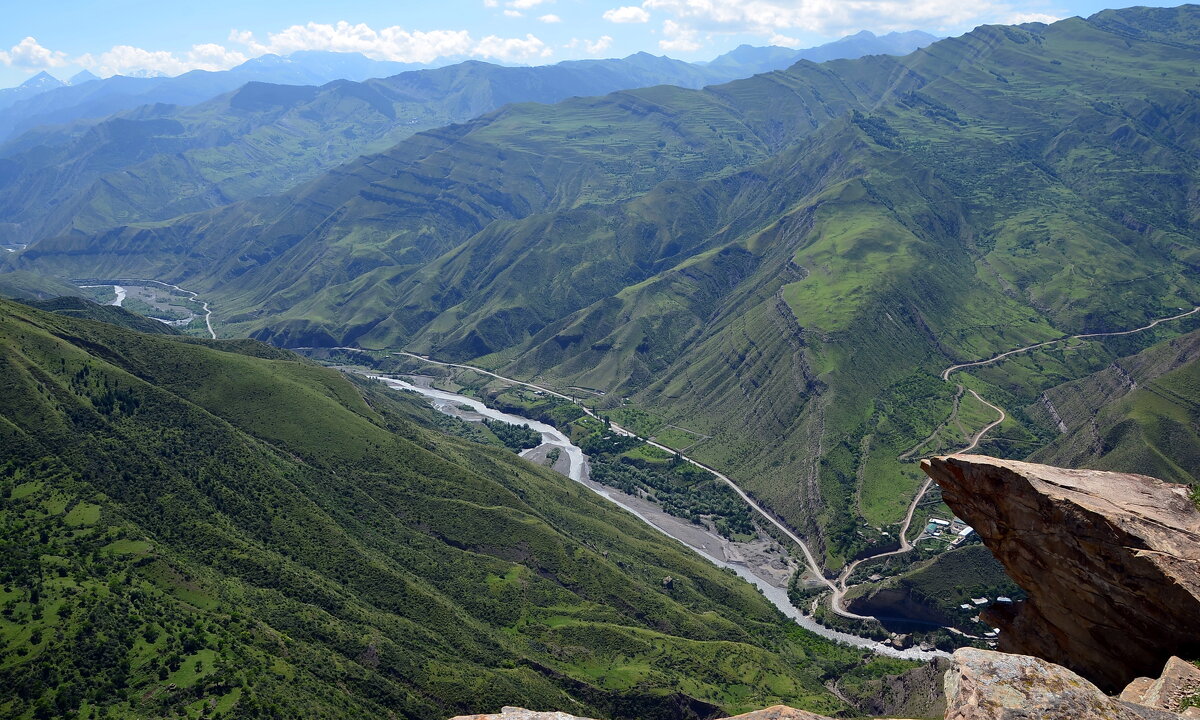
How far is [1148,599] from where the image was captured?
3869 cm

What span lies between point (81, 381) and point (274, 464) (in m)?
42.3

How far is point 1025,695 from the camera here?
3081cm

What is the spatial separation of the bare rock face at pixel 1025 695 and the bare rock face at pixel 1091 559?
31.7ft

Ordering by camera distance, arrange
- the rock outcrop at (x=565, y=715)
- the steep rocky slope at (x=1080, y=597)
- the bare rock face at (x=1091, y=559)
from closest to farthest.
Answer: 1. the steep rocky slope at (x=1080, y=597)
2. the rock outcrop at (x=565, y=715)
3. the bare rock face at (x=1091, y=559)

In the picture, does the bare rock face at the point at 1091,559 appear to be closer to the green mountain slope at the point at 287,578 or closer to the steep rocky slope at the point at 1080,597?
the steep rocky slope at the point at 1080,597

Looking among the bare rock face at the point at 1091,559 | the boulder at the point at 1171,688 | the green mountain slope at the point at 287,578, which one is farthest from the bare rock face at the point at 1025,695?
the green mountain slope at the point at 287,578

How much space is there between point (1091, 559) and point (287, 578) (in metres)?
128

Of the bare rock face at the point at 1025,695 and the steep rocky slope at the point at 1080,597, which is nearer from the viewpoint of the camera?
the bare rock face at the point at 1025,695

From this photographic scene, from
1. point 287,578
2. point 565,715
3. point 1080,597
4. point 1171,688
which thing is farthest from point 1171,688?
point 287,578

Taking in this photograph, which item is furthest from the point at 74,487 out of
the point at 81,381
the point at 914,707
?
the point at 914,707

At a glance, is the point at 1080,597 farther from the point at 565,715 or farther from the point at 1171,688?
the point at 565,715

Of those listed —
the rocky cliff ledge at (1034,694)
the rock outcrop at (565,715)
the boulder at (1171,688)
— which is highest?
the rocky cliff ledge at (1034,694)

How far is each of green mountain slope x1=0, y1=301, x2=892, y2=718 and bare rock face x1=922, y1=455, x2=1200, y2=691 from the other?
9778 cm

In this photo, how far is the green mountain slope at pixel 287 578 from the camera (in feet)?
356
